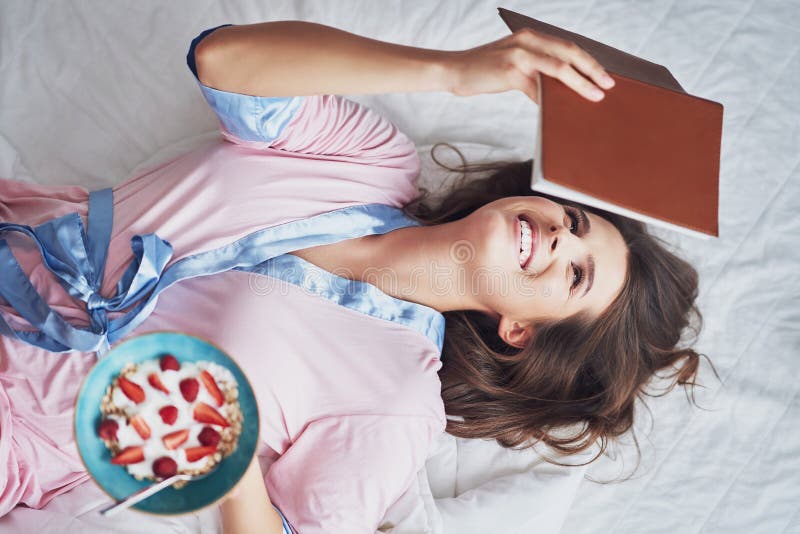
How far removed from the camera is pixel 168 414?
2.52 feet

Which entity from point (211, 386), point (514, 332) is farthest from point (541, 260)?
point (211, 386)

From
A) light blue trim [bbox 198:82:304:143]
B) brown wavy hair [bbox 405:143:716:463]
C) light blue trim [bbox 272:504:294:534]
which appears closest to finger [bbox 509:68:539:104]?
light blue trim [bbox 198:82:304:143]

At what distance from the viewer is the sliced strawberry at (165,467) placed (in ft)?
2.52

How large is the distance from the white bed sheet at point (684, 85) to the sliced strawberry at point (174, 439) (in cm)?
71

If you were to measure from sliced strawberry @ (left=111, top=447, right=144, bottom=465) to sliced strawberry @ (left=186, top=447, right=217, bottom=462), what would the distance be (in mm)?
53

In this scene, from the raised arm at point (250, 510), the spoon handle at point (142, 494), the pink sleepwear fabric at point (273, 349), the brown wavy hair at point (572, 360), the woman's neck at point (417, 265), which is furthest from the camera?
the brown wavy hair at point (572, 360)

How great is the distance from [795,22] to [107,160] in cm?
149

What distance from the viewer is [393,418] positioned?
1.16 meters

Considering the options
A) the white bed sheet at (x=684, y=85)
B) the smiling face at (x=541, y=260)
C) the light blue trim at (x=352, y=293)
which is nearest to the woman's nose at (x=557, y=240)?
the smiling face at (x=541, y=260)

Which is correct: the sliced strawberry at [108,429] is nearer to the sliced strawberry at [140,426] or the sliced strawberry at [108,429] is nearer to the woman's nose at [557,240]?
the sliced strawberry at [140,426]

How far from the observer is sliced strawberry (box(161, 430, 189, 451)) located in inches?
30.3

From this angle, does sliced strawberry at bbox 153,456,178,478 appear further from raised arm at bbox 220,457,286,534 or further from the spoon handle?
raised arm at bbox 220,457,286,534

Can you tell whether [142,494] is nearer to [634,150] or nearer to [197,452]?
[197,452]

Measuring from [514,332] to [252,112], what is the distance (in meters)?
0.61
